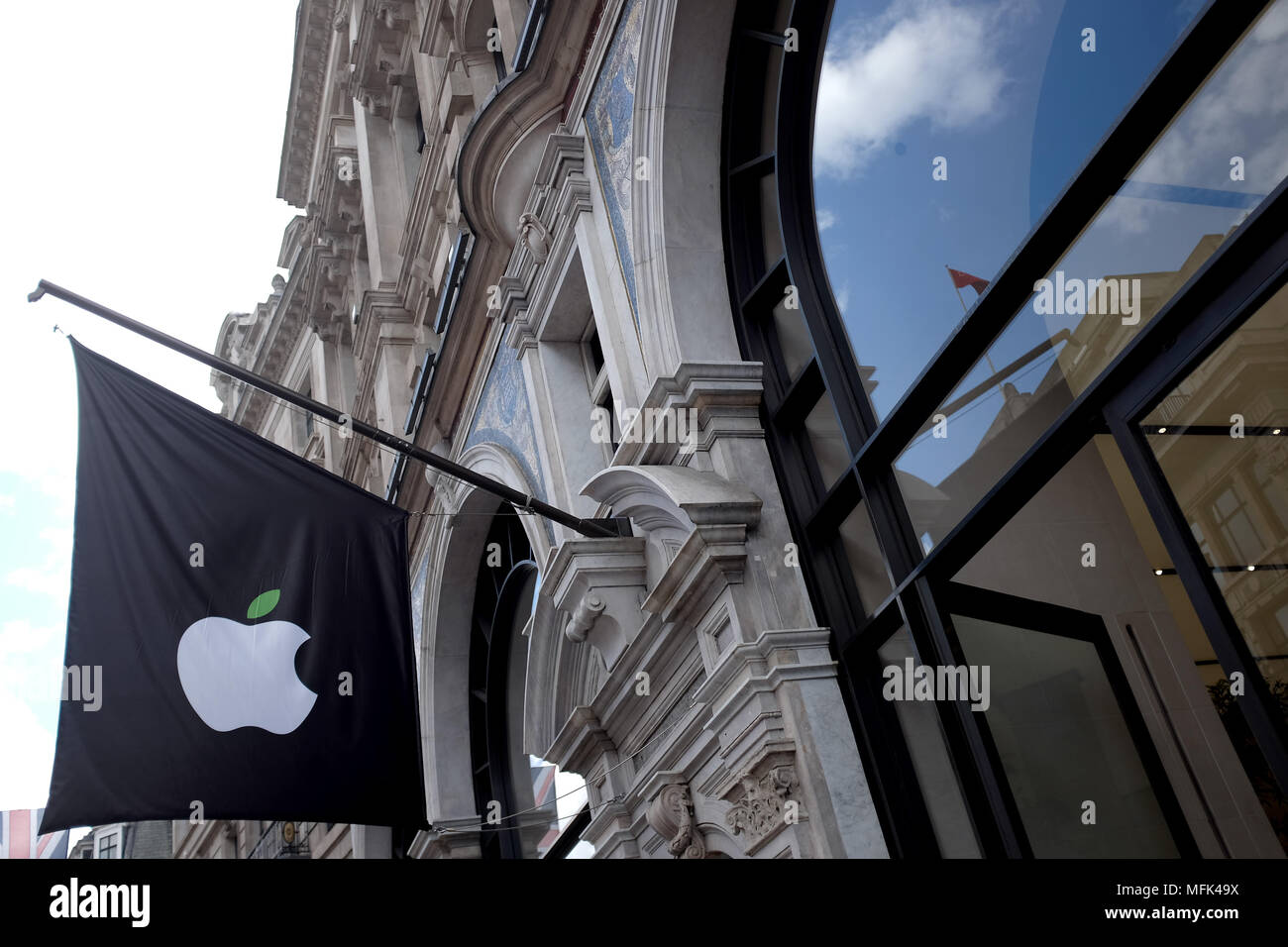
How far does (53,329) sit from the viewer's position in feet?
21.2

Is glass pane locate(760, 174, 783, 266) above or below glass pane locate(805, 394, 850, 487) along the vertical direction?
above

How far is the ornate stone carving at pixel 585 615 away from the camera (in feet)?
24.6

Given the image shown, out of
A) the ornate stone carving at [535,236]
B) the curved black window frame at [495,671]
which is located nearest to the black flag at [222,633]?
the ornate stone carving at [535,236]

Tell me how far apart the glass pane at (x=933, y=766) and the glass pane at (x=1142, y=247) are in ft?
3.06

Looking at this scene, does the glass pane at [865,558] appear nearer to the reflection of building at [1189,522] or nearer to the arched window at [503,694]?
the reflection of building at [1189,522]

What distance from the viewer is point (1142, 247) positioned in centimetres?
398

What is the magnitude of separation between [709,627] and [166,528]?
306 cm

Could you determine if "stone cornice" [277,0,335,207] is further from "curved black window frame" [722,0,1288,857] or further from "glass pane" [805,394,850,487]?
"glass pane" [805,394,850,487]

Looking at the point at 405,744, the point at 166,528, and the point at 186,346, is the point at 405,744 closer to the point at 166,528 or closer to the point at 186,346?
the point at 166,528

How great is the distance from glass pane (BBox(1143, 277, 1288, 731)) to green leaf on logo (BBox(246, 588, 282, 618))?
15.0 ft

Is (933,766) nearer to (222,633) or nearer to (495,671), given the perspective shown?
(222,633)

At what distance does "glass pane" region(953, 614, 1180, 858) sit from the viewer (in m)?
4.31

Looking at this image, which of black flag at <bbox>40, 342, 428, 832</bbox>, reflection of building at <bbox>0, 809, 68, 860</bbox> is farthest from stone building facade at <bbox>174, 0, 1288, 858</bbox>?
reflection of building at <bbox>0, 809, 68, 860</bbox>
